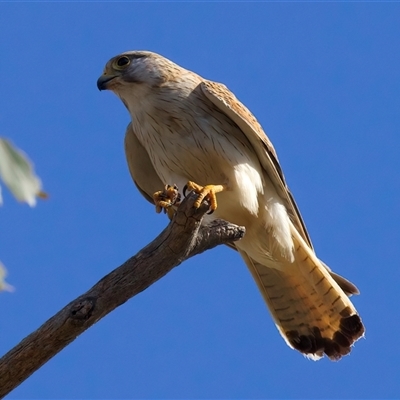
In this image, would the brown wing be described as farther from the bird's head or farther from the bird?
the bird's head

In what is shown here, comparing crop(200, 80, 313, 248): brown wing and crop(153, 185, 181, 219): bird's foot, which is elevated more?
crop(200, 80, 313, 248): brown wing

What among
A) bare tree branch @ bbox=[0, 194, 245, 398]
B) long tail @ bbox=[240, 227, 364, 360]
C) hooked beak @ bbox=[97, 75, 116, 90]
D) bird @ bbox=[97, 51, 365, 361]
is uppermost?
hooked beak @ bbox=[97, 75, 116, 90]

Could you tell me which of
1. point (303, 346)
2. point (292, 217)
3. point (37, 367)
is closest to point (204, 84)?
point (292, 217)

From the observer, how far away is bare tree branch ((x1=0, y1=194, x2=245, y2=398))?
2.78m

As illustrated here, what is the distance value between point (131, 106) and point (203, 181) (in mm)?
782

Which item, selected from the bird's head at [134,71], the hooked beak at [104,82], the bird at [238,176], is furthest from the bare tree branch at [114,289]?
the hooked beak at [104,82]

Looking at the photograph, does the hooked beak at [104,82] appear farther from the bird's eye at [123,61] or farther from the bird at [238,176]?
the bird's eye at [123,61]

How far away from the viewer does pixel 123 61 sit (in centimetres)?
494

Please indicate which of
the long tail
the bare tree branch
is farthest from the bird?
the bare tree branch

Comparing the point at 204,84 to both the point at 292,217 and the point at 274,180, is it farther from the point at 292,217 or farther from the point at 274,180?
the point at 292,217

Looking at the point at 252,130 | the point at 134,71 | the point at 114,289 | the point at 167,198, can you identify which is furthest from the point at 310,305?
the point at 114,289

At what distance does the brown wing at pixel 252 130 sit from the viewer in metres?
4.27

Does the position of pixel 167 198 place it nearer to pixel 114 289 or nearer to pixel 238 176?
pixel 238 176

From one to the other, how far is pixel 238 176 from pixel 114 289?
4.72 ft
